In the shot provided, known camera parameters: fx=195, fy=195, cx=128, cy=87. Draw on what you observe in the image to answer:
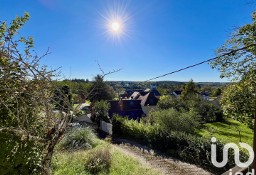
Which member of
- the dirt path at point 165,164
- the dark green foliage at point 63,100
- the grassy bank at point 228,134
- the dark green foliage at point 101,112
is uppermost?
the dark green foliage at point 63,100

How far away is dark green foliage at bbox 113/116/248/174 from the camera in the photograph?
949cm

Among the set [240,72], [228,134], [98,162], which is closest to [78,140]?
[98,162]

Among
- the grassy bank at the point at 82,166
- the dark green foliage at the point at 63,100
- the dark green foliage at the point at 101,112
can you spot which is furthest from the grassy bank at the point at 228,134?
the dark green foliage at the point at 63,100

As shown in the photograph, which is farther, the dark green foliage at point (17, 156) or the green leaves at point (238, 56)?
the green leaves at point (238, 56)

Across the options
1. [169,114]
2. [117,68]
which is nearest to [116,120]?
[169,114]

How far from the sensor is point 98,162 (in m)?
8.38

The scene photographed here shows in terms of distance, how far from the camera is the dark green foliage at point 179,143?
9.49 metres

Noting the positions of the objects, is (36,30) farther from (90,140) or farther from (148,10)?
(90,140)

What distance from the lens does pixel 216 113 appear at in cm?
2983

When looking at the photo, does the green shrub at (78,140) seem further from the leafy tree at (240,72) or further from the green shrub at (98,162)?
the leafy tree at (240,72)

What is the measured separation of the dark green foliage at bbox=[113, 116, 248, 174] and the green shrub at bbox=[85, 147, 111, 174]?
4.34 meters

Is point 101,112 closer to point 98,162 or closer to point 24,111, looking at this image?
point 98,162

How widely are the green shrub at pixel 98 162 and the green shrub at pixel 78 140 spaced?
Answer: 2.87m

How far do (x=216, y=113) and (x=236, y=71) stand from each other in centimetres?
2211
